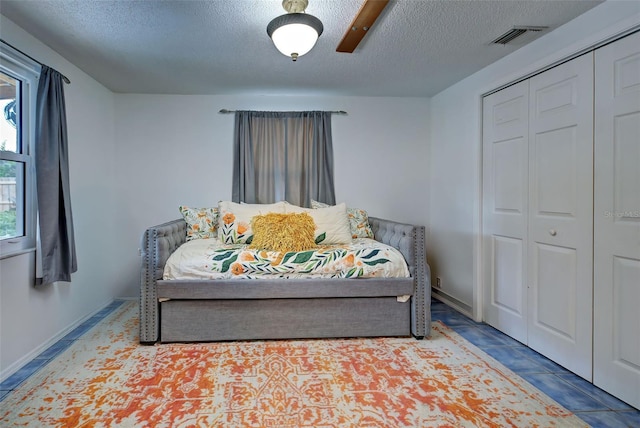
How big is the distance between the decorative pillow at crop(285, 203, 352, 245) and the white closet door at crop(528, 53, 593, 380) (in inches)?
58.8

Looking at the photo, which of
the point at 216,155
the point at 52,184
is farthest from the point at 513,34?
the point at 52,184

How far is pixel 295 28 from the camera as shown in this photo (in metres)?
1.85

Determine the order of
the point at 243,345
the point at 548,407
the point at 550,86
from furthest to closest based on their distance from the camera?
the point at 243,345, the point at 550,86, the point at 548,407

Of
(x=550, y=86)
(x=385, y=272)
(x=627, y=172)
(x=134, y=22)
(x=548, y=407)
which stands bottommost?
(x=548, y=407)

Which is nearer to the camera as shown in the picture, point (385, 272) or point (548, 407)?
point (548, 407)

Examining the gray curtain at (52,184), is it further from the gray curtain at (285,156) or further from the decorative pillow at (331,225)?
the decorative pillow at (331,225)

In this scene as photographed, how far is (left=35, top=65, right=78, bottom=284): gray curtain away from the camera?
7.59 feet

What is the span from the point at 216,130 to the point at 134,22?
1.63 meters

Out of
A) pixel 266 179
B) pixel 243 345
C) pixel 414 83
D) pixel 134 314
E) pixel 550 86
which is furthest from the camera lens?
pixel 266 179

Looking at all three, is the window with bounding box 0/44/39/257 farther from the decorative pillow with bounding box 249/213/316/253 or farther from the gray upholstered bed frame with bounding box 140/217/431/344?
the decorative pillow with bounding box 249/213/316/253

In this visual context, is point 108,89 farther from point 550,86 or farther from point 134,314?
point 550,86

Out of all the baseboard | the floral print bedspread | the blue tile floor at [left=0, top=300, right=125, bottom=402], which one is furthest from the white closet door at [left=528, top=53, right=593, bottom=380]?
the blue tile floor at [left=0, top=300, right=125, bottom=402]

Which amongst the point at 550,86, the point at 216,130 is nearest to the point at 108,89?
the point at 216,130

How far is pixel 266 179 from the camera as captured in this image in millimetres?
3713
